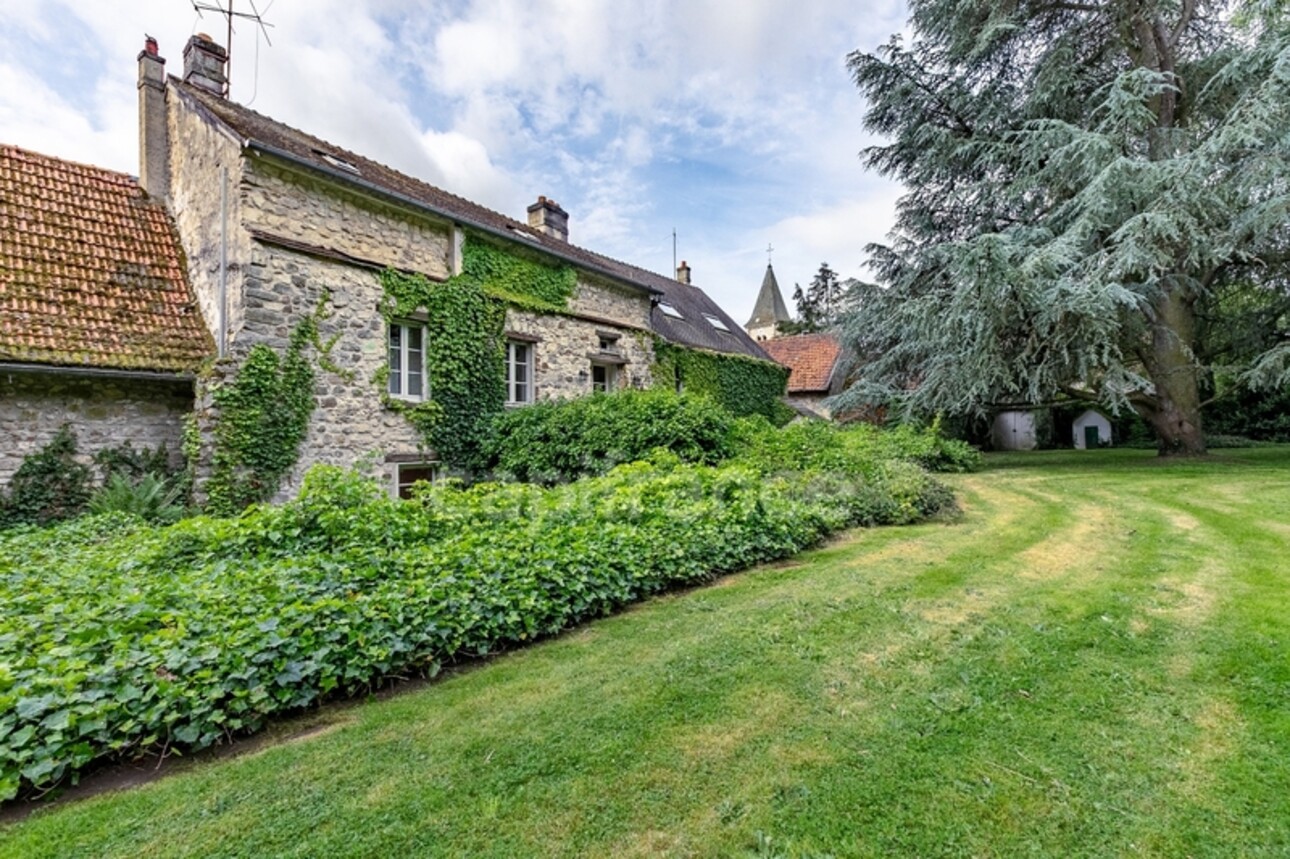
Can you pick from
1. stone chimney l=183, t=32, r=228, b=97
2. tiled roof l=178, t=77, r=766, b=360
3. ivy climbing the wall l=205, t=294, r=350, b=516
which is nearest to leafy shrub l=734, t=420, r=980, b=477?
tiled roof l=178, t=77, r=766, b=360

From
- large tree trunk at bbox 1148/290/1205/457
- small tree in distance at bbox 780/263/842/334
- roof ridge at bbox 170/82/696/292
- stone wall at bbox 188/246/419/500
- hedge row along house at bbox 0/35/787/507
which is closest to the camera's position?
hedge row along house at bbox 0/35/787/507

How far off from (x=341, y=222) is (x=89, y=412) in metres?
4.07

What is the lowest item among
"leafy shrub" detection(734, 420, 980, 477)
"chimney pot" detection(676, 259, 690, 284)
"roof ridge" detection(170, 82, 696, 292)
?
"leafy shrub" detection(734, 420, 980, 477)

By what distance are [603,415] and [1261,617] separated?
6961 millimetres

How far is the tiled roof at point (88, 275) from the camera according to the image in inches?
291

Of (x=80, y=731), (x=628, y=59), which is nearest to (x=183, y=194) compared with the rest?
(x=628, y=59)

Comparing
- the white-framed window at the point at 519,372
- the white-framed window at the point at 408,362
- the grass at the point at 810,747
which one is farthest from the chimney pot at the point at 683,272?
the grass at the point at 810,747

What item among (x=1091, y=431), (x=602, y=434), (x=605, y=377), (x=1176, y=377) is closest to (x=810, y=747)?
(x=602, y=434)

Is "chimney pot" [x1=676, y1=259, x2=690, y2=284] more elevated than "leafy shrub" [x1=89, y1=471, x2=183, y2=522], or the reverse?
"chimney pot" [x1=676, y1=259, x2=690, y2=284]

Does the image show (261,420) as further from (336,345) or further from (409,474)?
(409,474)

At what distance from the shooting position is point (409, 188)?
11492mm

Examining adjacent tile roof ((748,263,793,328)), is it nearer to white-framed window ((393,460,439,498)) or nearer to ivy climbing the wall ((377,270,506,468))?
ivy climbing the wall ((377,270,506,468))

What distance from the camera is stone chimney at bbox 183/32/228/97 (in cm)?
989

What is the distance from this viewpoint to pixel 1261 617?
3.49 m
